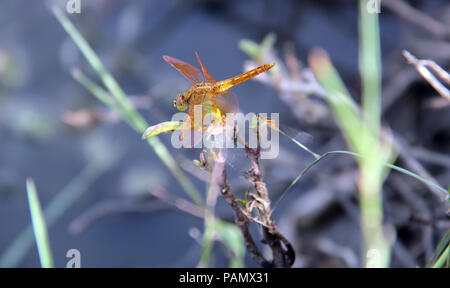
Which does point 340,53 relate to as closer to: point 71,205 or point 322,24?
point 322,24

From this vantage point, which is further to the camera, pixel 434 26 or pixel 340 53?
pixel 340 53

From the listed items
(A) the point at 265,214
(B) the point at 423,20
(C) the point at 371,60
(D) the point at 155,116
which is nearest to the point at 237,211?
(A) the point at 265,214

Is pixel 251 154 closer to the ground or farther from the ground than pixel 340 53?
closer to the ground

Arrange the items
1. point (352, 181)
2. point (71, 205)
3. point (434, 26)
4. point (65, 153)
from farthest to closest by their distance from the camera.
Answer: point (65, 153) → point (71, 205) → point (352, 181) → point (434, 26)

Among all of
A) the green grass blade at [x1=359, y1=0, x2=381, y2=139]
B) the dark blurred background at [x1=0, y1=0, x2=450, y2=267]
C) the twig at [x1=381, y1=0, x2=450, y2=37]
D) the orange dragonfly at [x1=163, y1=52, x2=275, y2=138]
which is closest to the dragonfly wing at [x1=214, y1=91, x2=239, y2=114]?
the orange dragonfly at [x1=163, y1=52, x2=275, y2=138]

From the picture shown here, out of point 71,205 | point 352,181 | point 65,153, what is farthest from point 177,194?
point 352,181

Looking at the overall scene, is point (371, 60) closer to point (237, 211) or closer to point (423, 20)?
point (423, 20)

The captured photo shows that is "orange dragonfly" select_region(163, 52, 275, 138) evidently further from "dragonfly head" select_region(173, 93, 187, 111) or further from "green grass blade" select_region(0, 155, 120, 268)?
"green grass blade" select_region(0, 155, 120, 268)
